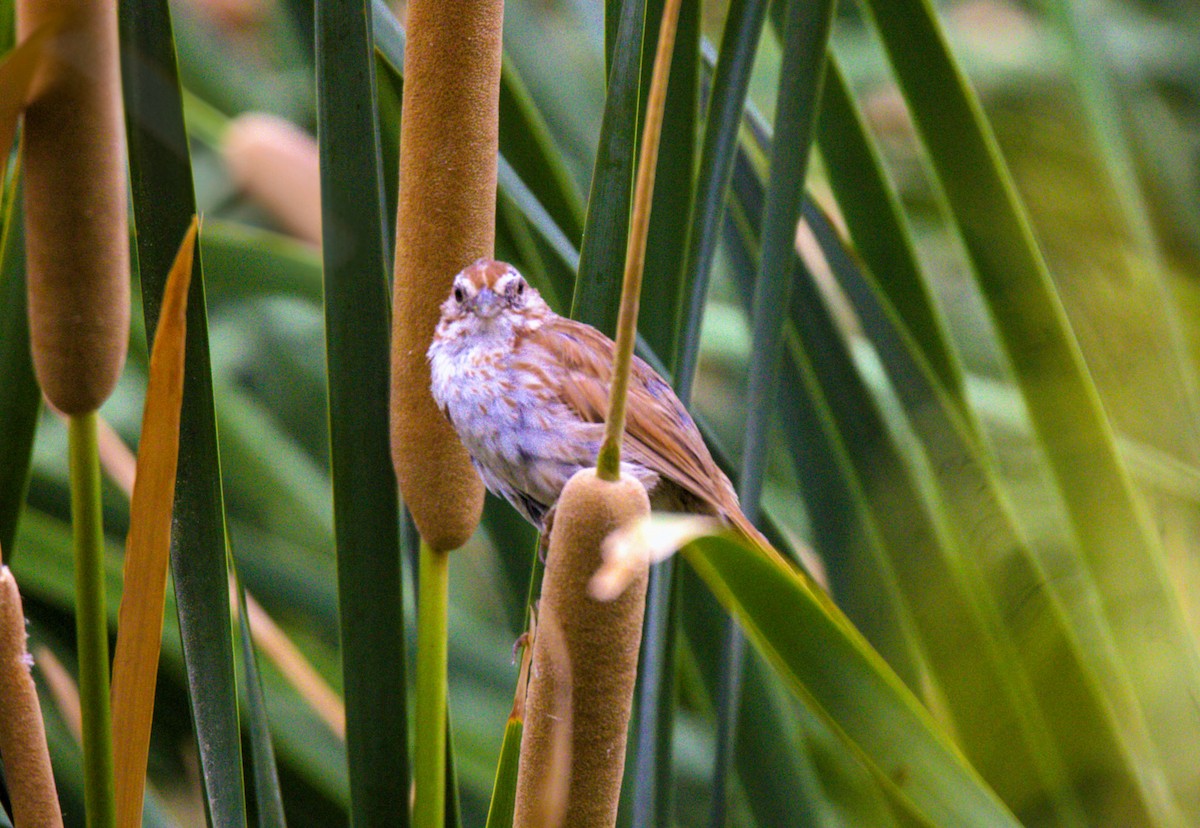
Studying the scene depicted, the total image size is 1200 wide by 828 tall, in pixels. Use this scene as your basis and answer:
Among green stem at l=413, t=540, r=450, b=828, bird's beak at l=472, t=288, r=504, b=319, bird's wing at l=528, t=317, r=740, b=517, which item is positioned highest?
bird's beak at l=472, t=288, r=504, b=319

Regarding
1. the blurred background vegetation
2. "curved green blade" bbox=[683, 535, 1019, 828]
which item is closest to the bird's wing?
the blurred background vegetation

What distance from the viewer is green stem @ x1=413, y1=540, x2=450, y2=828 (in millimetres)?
684

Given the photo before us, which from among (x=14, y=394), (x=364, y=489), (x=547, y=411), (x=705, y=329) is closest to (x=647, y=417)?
(x=547, y=411)

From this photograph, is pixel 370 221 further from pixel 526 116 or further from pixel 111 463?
pixel 111 463

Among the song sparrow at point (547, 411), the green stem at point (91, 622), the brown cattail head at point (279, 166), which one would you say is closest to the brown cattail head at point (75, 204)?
the green stem at point (91, 622)

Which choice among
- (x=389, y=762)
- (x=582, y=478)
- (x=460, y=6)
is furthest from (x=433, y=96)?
(x=389, y=762)

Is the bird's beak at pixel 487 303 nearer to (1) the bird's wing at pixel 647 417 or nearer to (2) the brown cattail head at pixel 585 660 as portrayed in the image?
(1) the bird's wing at pixel 647 417

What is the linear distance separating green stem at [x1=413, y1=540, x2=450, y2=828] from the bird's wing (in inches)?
9.6

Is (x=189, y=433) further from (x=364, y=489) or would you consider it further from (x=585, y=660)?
(x=585, y=660)

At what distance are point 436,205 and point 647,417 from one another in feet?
1.08

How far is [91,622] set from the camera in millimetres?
587

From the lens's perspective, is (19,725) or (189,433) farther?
(189,433)

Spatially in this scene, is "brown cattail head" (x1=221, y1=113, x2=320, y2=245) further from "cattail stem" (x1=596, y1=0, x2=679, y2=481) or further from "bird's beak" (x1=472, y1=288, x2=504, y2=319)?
"cattail stem" (x1=596, y1=0, x2=679, y2=481)

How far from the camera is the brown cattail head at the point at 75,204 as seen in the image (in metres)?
0.53
